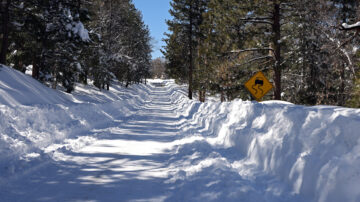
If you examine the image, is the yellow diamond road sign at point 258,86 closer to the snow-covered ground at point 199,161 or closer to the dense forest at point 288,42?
the snow-covered ground at point 199,161

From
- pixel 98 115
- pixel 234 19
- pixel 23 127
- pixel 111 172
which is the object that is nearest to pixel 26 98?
pixel 98 115

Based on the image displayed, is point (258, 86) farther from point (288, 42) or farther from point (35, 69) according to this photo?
point (35, 69)

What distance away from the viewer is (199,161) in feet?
19.7

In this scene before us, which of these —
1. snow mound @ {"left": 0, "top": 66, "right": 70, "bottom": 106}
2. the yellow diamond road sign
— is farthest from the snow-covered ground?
snow mound @ {"left": 0, "top": 66, "right": 70, "bottom": 106}

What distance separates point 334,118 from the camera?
14.6 ft

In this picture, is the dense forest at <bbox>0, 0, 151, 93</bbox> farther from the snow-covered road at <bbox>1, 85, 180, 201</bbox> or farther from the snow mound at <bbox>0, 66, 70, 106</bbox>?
the snow-covered road at <bbox>1, 85, 180, 201</bbox>

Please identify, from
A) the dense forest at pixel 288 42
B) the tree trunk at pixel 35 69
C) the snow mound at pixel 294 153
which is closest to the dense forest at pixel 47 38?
the tree trunk at pixel 35 69

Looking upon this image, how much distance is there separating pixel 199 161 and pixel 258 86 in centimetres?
536

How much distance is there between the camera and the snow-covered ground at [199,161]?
3928 mm

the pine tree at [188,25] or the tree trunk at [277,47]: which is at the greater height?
the pine tree at [188,25]

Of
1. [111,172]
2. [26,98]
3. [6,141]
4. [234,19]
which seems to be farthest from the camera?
[234,19]

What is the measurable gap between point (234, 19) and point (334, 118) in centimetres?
1149

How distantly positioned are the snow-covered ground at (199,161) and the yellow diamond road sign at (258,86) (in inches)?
63.2

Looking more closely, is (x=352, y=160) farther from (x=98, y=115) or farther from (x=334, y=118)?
(x=98, y=115)
